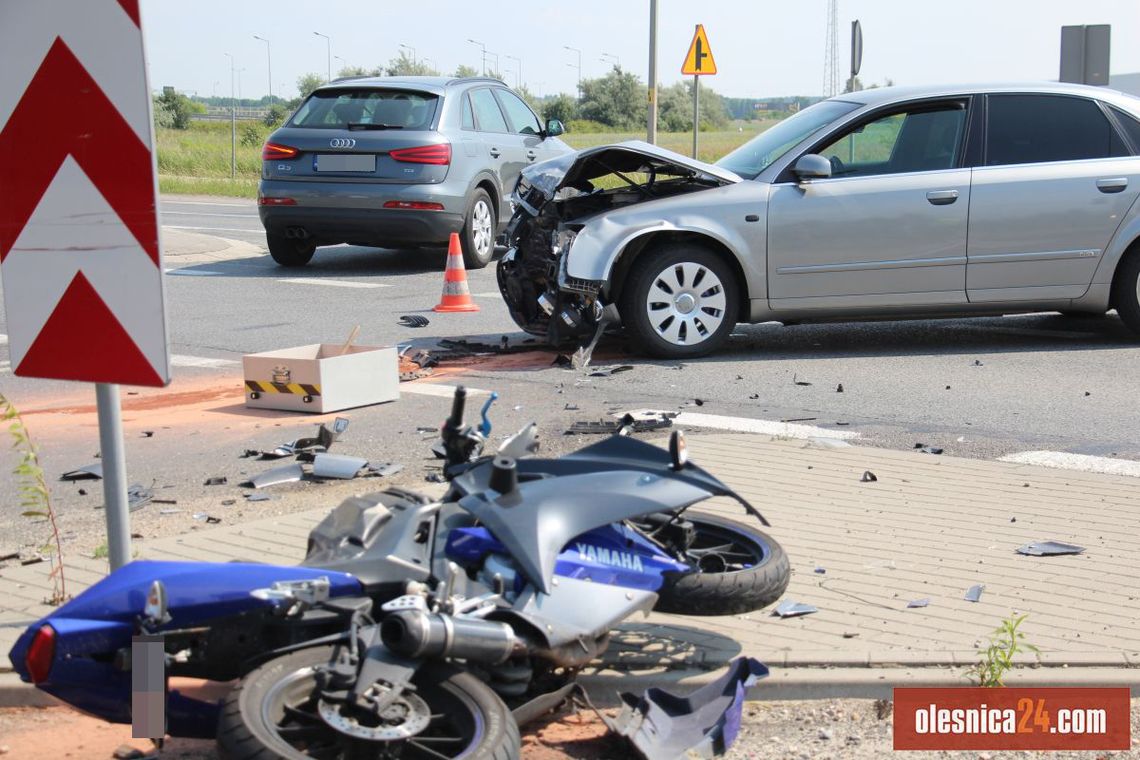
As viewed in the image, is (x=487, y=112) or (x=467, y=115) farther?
(x=487, y=112)

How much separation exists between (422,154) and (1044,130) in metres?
6.57

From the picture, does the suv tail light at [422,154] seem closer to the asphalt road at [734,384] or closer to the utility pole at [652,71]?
the asphalt road at [734,384]

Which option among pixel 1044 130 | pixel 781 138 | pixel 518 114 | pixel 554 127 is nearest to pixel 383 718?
pixel 781 138

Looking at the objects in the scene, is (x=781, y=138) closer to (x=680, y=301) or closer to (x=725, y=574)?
(x=680, y=301)

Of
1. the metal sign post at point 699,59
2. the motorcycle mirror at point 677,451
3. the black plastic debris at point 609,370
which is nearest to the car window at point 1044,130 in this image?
the black plastic debris at point 609,370

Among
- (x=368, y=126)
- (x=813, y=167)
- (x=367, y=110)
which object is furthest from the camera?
(x=367, y=110)

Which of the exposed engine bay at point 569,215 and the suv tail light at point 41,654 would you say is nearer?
the suv tail light at point 41,654

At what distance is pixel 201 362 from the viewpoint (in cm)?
1009

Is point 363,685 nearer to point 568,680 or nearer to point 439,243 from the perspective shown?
point 568,680

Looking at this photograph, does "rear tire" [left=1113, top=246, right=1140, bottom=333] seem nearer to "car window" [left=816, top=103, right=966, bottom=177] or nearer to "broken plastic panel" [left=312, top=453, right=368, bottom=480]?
"car window" [left=816, top=103, right=966, bottom=177]

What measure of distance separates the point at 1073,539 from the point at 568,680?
2.55 m

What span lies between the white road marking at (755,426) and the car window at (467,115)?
7706 millimetres

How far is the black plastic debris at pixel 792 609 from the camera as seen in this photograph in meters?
4.73

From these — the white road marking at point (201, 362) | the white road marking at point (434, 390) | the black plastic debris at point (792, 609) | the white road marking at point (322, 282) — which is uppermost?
the white road marking at point (322, 282)
